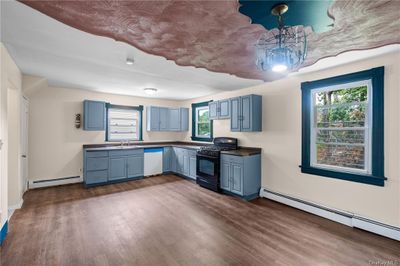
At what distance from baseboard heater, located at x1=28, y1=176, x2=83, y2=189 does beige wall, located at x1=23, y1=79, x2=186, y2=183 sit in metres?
0.08

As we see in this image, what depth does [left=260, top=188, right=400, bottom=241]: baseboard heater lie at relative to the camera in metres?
2.53

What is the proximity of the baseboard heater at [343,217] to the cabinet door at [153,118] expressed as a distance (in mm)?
3873

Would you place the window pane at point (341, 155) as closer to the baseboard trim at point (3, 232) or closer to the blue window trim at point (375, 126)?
the blue window trim at point (375, 126)

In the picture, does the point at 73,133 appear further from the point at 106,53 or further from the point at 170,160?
the point at 106,53

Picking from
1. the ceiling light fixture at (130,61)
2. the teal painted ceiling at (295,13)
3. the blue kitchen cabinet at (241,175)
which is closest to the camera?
the teal painted ceiling at (295,13)

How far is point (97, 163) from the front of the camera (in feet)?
15.4

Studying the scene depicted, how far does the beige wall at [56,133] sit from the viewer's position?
4416mm

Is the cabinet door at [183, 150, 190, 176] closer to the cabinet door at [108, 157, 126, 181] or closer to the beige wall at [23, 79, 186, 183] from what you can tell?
the cabinet door at [108, 157, 126, 181]

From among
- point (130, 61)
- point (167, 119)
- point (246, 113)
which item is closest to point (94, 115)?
point (167, 119)

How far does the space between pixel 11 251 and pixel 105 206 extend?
1.39 m

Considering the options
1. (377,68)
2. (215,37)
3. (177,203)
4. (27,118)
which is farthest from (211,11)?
(27,118)

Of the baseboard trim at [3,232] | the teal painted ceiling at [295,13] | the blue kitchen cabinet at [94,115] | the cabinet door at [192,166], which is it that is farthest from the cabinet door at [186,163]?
the teal painted ceiling at [295,13]

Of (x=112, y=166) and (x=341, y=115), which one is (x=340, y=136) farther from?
(x=112, y=166)

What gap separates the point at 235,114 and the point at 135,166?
3.05m
